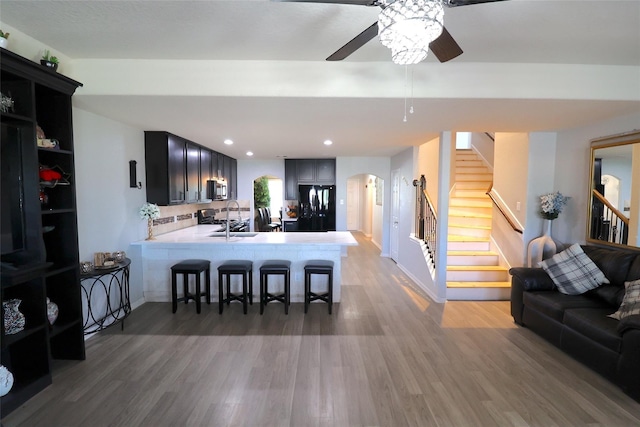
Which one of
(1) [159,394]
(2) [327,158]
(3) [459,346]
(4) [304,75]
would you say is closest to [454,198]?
(2) [327,158]

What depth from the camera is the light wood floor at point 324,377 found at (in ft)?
6.81

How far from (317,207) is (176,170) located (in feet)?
11.8

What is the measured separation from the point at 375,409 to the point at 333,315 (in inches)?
66.2

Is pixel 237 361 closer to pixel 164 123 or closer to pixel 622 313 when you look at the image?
pixel 164 123

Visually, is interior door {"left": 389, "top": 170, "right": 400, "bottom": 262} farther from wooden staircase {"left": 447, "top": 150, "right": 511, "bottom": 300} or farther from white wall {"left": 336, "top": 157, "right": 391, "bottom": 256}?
wooden staircase {"left": 447, "top": 150, "right": 511, "bottom": 300}

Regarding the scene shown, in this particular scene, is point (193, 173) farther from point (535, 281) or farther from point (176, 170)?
point (535, 281)

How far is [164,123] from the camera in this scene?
12.1 ft

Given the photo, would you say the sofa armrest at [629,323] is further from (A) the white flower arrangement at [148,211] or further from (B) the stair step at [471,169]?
Answer: (A) the white flower arrangement at [148,211]

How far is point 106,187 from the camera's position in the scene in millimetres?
3461

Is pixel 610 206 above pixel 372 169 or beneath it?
beneath

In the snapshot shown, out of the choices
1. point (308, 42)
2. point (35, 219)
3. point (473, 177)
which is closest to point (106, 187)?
point (35, 219)

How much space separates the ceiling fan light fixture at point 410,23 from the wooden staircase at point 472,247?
3884 millimetres

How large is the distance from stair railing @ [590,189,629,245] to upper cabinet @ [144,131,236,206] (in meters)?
5.51

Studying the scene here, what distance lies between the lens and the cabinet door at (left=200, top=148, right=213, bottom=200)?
536cm
